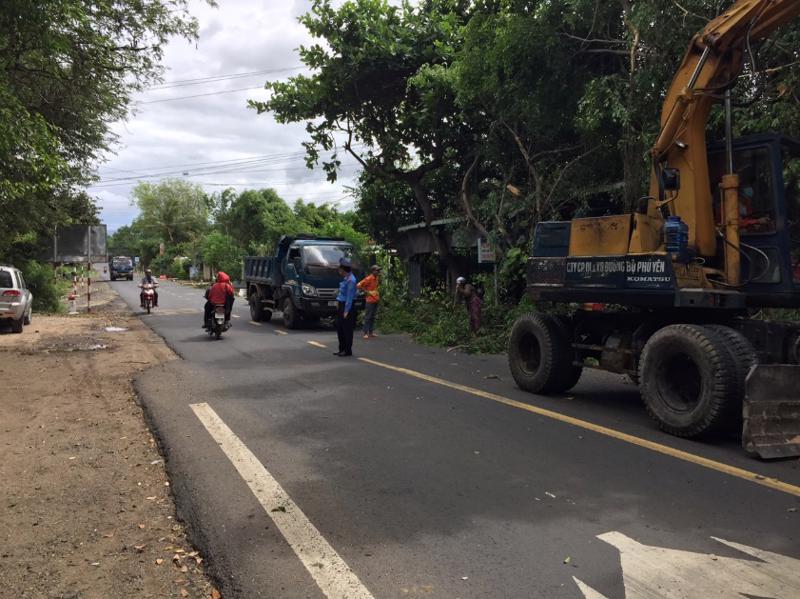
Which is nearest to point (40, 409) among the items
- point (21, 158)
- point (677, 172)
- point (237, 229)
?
point (21, 158)

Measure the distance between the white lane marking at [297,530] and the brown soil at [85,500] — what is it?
1.81 feet

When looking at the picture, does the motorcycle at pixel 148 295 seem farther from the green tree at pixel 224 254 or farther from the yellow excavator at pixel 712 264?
the green tree at pixel 224 254

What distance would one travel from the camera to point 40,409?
7.63m

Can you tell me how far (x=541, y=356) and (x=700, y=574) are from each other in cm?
493

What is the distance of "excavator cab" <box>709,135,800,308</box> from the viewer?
20.1ft

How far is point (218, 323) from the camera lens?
14852mm

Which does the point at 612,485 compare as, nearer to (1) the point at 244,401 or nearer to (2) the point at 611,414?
(2) the point at 611,414

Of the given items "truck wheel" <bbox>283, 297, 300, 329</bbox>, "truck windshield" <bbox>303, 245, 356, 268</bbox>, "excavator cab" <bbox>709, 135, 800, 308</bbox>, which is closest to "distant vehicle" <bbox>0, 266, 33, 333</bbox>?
"truck wheel" <bbox>283, 297, 300, 329</bbox>

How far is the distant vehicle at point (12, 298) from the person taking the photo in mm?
16219

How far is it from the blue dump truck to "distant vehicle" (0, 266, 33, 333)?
631cm

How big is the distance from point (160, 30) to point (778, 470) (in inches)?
426

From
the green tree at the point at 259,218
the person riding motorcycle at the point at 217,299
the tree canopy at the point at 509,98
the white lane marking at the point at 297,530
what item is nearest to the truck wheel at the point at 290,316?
the person riding motorcycle at the point at 217,299

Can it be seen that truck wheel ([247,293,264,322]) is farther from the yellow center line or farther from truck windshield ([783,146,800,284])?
truck windshield ([783,146,800,284])

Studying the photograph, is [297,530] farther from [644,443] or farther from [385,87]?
[385,87]
